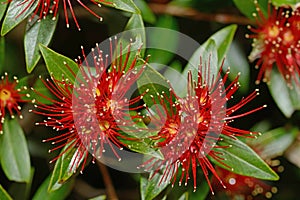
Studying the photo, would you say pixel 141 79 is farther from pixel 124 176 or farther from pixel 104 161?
pixel 124 176

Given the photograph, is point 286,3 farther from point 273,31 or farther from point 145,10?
point 145,10

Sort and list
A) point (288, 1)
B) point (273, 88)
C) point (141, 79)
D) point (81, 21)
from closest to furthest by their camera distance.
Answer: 1. point (141, 79)
2. point (288, 1)
3. point (273, 88)
4. point (81, 21)

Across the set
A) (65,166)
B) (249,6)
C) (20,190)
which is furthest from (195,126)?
(20,190)

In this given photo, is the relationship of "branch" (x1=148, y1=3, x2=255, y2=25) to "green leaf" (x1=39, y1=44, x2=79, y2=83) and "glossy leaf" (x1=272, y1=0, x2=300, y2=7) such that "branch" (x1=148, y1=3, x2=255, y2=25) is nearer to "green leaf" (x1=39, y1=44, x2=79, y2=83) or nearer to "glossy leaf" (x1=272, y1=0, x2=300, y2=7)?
"glossy leaf" (x1=272, y1=0, x2=300, y2=7)

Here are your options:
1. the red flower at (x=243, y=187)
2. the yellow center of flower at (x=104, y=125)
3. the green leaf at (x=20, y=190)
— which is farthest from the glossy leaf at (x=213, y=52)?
the green leaf at (x=20, y=190)

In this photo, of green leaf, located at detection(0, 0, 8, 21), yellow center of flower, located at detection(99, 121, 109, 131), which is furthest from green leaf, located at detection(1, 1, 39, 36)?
yellow center of flower, located at detection(99, 121, 109, 131)

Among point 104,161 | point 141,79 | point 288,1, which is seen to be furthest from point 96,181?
point 288,1

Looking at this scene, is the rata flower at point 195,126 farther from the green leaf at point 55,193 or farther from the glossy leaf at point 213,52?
the green leaf at point 55,193
